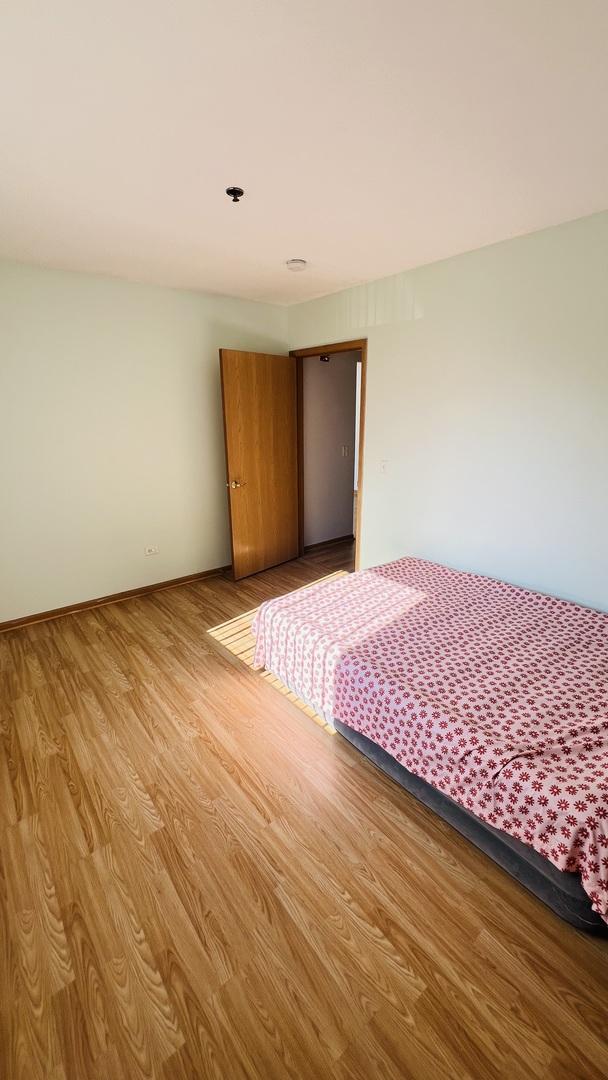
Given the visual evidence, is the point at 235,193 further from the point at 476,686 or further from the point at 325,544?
the point at 325,544

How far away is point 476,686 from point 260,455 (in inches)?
109

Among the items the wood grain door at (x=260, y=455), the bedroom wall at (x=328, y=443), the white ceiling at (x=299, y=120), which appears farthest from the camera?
the bedroom wall at (x=328, y=443)

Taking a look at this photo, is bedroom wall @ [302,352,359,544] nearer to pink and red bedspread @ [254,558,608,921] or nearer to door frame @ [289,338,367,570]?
door frame @ [289,338,367,570]

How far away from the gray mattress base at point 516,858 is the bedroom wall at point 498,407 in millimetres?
1426

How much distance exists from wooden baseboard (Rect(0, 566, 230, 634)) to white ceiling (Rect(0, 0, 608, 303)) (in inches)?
92.6

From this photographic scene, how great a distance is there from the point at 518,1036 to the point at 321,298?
4140 millimetres

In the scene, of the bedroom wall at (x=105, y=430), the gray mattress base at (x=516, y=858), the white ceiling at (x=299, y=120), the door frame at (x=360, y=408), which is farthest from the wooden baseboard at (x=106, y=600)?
the gray mattress base at (x=516, y=858)

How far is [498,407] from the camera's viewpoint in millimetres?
2533

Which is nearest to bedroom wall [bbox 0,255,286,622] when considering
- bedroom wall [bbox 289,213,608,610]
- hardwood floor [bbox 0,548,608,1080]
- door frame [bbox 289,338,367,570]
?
door frame [bbox 289,338,367,570]

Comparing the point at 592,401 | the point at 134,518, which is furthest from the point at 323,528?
the point at 592,401

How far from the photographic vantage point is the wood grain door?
360 cm

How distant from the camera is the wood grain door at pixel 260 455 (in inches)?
142

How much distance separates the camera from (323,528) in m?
4.78

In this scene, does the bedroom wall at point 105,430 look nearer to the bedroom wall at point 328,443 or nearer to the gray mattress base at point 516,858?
the bedroom wall at point 328,443
